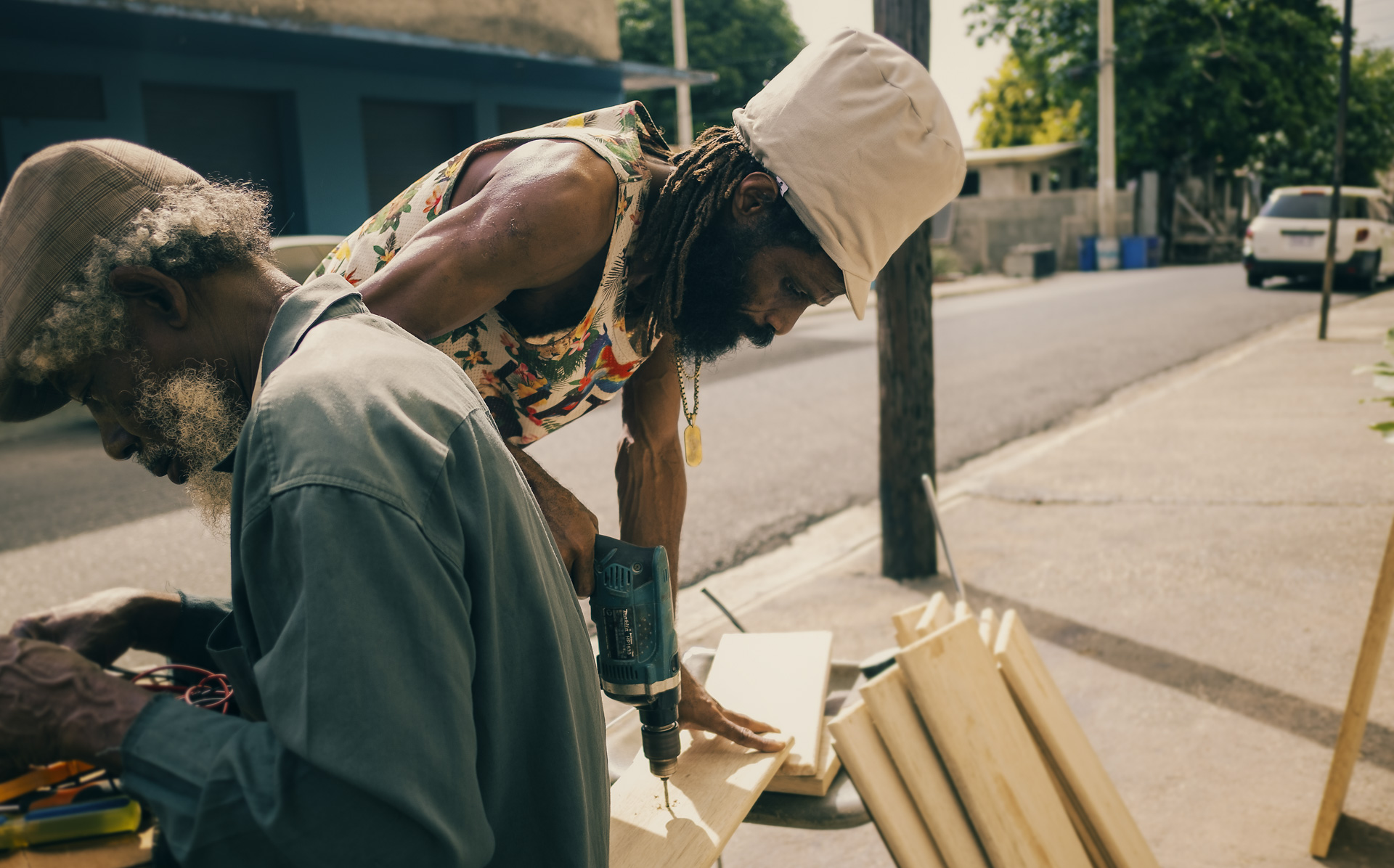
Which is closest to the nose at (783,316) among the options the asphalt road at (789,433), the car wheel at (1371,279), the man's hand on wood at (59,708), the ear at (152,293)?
the ear at (152,293)

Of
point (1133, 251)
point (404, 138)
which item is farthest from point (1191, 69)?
point (404, 138)

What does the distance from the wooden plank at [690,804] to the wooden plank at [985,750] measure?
29 cm

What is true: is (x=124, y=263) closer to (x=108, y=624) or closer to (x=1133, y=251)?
(x=108, y=624)

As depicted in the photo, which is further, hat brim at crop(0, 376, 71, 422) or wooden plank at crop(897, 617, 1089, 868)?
wooden plank at crop(897, 617, 1089, 868)

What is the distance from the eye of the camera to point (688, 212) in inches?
74.3

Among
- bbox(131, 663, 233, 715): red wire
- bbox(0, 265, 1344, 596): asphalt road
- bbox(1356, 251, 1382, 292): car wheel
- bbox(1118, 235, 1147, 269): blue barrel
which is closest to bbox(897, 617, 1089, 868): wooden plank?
bbox(131, 663, 233, 715): red wire

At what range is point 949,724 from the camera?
1.91 metres

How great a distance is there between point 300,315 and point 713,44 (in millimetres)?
33396

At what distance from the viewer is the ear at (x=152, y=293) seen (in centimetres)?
122

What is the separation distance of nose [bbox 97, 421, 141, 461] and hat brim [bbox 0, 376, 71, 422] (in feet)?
0.19

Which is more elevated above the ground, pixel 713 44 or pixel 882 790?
pixel 713 44

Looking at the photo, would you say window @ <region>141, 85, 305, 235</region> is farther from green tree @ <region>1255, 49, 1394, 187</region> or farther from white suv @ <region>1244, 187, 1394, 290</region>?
green tree @ <region>1255, 49, 1394, 187</region>

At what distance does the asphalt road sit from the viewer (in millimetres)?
5496

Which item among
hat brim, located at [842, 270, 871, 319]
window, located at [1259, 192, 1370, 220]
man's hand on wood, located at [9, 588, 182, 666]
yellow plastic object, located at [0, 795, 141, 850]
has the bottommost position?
yellow plastic object, located at [0, 795, 141, 850]
